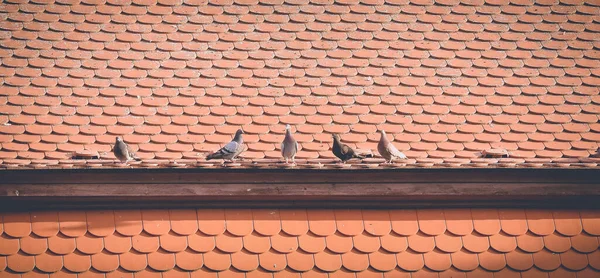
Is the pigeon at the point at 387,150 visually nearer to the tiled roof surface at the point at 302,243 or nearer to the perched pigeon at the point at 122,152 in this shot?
the tiled roof surface at the point at 302,243

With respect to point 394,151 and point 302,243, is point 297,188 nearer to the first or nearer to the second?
point 302,243

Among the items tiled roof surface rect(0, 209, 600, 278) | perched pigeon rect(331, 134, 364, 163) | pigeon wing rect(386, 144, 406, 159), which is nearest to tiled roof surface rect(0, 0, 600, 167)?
perched pigeon rect(331, 134, 364, 163)

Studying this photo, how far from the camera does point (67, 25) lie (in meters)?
10.4

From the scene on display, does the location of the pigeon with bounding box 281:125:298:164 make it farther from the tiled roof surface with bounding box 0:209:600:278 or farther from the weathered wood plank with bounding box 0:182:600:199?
the tiled roof surface with bounding box 0:209:600:278

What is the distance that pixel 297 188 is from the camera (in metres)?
8.04

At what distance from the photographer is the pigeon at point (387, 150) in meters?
8.46

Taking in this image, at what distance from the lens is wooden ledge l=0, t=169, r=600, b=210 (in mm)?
7805

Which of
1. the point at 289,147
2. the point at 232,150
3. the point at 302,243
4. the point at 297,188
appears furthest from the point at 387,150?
the point at 232,150

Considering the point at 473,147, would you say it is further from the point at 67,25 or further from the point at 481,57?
the point at 67,25

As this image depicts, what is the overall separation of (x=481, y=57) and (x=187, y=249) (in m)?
4.38

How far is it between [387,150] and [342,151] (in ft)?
1.40

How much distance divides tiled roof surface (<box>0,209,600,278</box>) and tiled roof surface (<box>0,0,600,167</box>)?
2.68 ft

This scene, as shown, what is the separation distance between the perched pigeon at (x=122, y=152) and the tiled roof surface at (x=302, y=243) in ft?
1.89

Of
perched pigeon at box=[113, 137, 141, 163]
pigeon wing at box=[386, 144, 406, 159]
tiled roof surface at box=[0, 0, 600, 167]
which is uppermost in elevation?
tiled roof surface at box=[0, 0, 600, 167]
